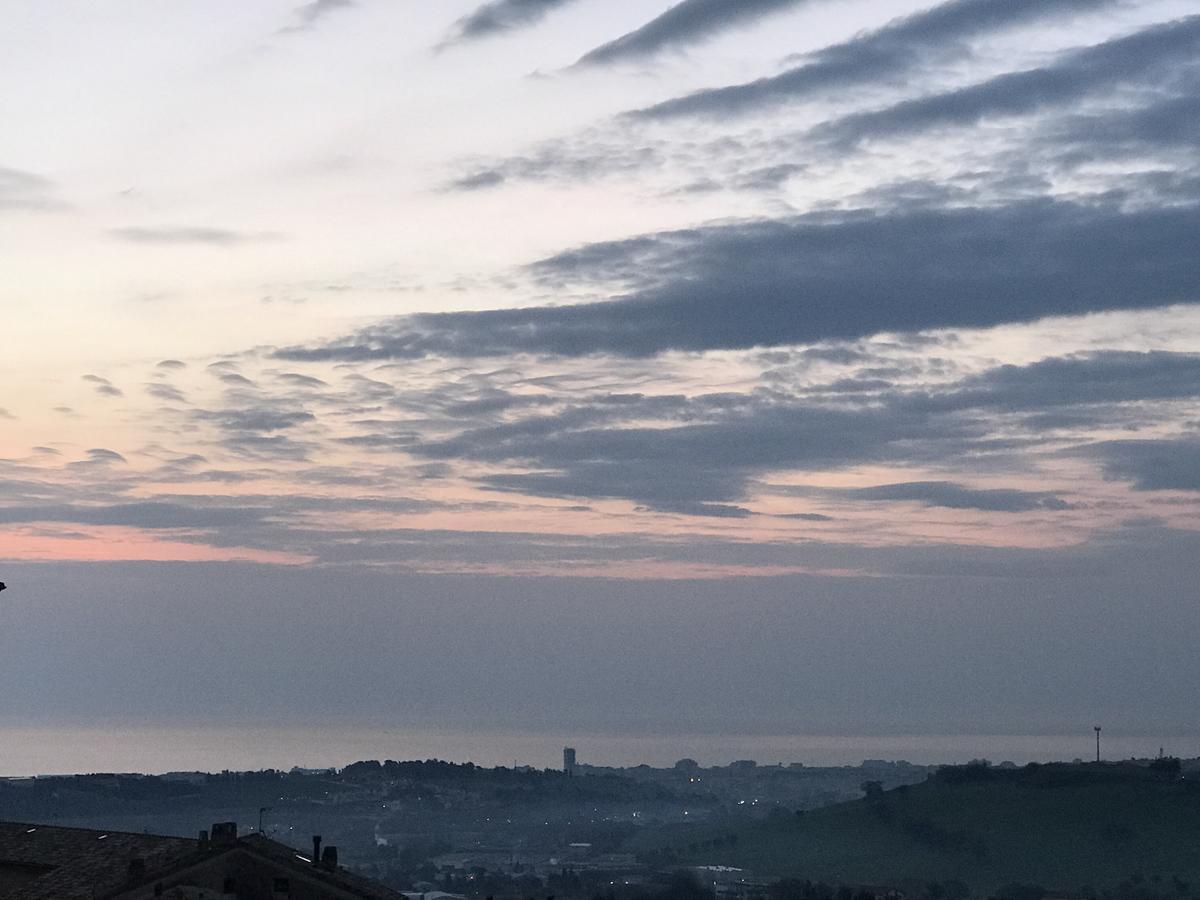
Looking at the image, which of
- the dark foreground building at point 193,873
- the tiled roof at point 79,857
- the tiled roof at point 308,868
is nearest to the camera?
the dark foreground building at point 193,873

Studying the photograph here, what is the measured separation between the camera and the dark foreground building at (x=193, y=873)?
61781 millimetres

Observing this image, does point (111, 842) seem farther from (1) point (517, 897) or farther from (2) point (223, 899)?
(1) point (517, 897)

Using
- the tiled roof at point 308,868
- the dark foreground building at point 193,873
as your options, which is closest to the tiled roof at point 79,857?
the dark foreground building at point 193,873

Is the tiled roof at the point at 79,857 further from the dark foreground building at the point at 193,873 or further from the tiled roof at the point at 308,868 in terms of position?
the tiled roof at the point at 308,868

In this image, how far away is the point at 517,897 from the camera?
199250 millimetres

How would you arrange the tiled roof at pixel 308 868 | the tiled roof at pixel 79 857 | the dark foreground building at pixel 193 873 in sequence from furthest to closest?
the tiled roof at pixel 79 857, the tiled roof at pixel 308 868, the dark foreground building at pixel 193 873

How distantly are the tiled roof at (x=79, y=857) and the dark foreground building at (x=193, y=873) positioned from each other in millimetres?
36

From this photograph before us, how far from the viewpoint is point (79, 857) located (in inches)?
2753

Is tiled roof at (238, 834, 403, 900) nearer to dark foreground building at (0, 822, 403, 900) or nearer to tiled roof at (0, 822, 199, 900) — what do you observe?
dark foreground building at (0, 822, 403, 900)

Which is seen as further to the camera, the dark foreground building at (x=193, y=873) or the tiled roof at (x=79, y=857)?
the tiled roof at (x=79, y=857)

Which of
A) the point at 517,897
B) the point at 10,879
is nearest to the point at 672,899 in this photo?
the point at 517,897

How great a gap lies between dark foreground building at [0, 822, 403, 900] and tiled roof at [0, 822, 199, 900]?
1.4 inches

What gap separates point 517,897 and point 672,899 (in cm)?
1622

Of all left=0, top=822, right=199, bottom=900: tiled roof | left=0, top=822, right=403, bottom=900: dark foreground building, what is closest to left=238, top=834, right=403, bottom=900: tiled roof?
left=0, top=822, right=403, bottom=900: dark foreground building
